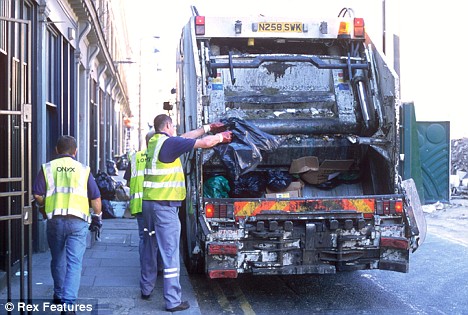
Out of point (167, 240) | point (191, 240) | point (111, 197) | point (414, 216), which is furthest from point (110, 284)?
point (111, 197)

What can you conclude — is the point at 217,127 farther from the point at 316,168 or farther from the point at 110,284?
the point at 110,284

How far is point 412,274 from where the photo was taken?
8328 millimetres

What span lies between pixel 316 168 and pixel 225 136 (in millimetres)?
1599

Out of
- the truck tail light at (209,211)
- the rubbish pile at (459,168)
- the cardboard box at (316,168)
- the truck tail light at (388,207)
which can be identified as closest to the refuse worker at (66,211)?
the truck tail light at (209,211)

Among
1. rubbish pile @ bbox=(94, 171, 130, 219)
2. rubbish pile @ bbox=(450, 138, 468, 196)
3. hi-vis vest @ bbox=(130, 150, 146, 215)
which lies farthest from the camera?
rubbish pile @ bbox=(450, 138, 468, 196)

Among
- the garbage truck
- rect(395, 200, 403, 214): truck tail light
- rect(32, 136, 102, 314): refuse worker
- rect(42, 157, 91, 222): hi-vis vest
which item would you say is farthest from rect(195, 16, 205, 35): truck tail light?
rect(395, 200, 403, 214): truck tail light

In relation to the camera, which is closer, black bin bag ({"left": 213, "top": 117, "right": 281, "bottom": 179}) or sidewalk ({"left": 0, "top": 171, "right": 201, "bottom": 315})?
sidewalk ({"left": 0, "top": 171, "right": 201, "bottom": 315})

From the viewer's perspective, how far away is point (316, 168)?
762 cm

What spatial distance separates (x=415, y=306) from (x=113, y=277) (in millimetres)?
3197

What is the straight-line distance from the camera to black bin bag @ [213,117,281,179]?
6.57m

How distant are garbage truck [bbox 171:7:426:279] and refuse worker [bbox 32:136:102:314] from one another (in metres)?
1.21

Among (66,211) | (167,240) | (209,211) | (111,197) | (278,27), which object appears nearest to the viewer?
(66,211)

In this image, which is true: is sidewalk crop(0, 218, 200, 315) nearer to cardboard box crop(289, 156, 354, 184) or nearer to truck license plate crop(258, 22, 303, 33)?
cardboard box crop(289, 156, 354, 184)

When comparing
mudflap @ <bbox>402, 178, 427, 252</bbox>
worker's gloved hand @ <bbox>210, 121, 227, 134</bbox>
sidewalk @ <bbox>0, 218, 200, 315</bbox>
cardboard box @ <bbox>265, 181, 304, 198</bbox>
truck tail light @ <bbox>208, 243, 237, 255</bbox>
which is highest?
worker's gloved hand @ <bbox>210, 121, 227, 134</bbox>
